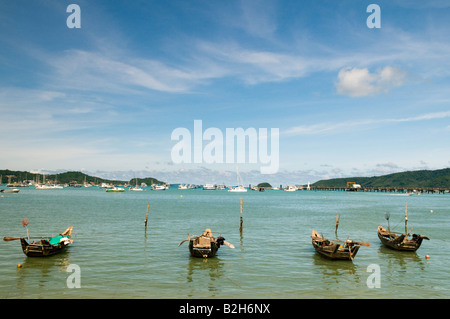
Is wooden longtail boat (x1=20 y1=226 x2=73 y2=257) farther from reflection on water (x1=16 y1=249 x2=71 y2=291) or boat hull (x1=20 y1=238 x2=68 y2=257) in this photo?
reflection on water (x1=16 y1=249 x2=71 y2=291)

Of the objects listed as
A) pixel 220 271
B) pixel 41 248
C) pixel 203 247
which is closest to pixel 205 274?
pixel 220 271

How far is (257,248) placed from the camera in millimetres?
34469

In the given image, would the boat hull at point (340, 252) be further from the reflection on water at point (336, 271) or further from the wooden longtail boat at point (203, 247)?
the wooden longtail boat at point (203, 247)

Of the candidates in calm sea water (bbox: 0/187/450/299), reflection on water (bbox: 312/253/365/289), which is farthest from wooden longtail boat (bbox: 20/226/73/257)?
reflection on water (bbox: 312/253/365/289)

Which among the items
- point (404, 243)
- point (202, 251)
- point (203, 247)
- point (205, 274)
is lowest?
point (205, 274)

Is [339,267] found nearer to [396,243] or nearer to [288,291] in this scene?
[288,291]

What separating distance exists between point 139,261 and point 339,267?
17.4 m

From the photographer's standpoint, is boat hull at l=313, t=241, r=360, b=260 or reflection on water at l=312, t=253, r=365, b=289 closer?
reflection on water at l=312, t=253, r=365, b=289

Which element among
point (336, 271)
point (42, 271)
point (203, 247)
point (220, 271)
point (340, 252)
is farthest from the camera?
point (203, 247)

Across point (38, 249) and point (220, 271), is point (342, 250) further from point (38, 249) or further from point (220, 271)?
point (38, 249)

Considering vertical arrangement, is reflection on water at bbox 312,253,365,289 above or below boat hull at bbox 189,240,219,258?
below

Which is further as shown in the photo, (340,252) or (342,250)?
(342,250)

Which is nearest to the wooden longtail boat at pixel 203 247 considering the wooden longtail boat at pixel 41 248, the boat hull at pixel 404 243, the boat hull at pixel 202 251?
the boat hull at pixel 202 251
